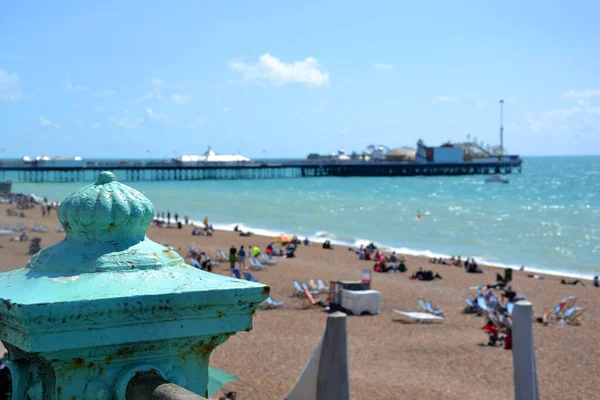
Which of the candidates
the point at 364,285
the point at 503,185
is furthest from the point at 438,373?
the point at 503,185

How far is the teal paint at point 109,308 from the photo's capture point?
1377 millimetres

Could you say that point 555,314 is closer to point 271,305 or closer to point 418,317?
point 418,317

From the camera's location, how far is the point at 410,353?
40.7 ft

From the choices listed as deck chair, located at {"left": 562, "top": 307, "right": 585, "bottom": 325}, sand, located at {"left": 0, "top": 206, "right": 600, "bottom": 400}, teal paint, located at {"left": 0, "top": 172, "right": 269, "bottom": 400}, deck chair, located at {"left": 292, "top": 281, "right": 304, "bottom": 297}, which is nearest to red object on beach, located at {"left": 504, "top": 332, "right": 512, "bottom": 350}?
sand, located at {"left": 0, "top": 206, "right": 600, "bottom": 400}

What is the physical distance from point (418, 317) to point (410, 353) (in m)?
2.47

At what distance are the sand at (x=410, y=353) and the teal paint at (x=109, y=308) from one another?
28.2ft

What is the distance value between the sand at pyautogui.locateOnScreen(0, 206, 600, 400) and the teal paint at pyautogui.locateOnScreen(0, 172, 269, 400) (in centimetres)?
859

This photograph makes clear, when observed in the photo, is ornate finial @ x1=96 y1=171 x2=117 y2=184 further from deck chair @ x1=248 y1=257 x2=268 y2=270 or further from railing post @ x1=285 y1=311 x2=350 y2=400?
deck chair @ x1=248 y1=257 x2=268 y2=270

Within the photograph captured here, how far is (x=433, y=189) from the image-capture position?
8938 cm

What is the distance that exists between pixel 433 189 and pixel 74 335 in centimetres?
8968

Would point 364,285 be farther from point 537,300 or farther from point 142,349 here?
point 142,349

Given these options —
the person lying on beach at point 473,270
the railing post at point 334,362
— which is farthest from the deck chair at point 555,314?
the railing post at point 334,362

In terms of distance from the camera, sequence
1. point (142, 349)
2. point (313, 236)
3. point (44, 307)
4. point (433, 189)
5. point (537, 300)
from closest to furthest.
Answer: point (44, 307), point (142, 349), point (537, 300), point (313, 236), point (433, 189)

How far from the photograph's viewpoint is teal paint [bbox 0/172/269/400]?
4.52 feet
